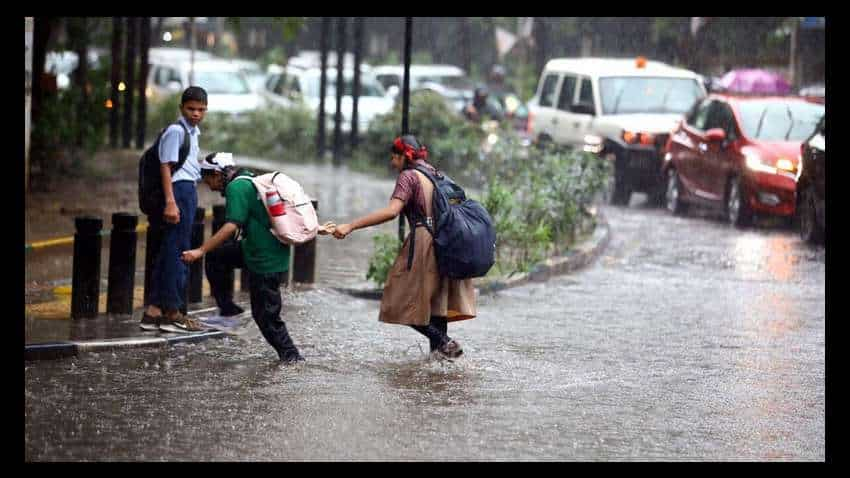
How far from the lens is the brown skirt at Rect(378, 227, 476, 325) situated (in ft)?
33.2

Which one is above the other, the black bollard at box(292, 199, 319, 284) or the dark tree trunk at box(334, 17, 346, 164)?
the dark tree trunk at box(334, 17, 346, 164)

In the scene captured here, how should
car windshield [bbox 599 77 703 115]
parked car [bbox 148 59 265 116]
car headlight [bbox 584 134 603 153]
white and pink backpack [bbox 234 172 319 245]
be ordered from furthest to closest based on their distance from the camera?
1. parked car [bbox 148 59 265 116]
2. car windshield [bbox 599 77 703 115]
3. car headlight [bbox 584 134 603 153]
4. white and pink backpack [bbox 234 172 319 245]

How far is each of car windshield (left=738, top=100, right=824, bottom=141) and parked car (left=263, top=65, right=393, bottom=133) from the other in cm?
1104

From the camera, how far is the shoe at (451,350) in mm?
10297

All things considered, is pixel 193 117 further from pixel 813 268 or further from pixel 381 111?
pixel 381 111

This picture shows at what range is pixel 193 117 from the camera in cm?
1078

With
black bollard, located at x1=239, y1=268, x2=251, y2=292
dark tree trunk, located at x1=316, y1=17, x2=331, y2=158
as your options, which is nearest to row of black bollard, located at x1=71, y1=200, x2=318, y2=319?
black bollard, located at x1=239, y1=268, x2=251, y2=292

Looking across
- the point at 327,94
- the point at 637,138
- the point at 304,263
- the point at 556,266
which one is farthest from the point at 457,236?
the point at 327,94

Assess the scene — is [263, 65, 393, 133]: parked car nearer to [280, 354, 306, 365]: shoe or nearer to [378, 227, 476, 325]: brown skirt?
[378, 227, 476, 325]: brown skirt

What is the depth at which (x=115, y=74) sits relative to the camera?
27672 mm

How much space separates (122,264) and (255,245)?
1.78 metres

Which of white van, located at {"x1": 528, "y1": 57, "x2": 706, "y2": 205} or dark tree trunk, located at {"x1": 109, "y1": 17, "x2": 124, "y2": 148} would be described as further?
dark tree trunk, located at {"x1": 109, "y1": 17, "x2": 124, "y2": 148}
